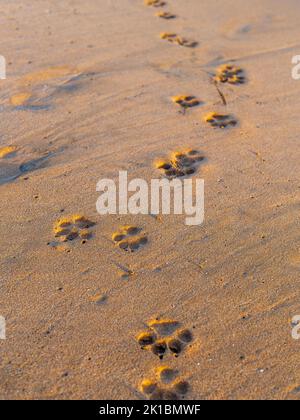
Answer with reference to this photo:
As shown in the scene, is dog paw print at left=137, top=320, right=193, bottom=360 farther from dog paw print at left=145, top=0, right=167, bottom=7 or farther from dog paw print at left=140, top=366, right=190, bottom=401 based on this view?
dog paw print at left=145, top=0, right=167, bottom=7

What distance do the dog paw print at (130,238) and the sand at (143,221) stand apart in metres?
0.04

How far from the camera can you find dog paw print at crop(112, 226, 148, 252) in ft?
11.3

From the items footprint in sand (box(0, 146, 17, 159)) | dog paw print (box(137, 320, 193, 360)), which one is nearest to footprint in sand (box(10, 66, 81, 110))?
footprint in sand (box(0, 146, 17, 159))

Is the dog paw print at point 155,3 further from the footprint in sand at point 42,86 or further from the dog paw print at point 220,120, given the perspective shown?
the dog paw print at point 220,120

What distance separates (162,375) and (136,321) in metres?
0.38

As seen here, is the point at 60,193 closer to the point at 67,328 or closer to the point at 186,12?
the point at 67,328

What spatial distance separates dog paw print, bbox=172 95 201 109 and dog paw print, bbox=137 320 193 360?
8.21 ft

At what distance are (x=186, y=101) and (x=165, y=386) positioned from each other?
299cm

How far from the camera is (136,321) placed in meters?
2.97

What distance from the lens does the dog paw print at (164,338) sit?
2.83 meters

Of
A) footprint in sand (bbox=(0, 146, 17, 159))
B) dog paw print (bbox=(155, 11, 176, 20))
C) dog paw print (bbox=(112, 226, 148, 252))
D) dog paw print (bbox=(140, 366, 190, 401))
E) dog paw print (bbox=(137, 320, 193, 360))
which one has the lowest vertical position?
A: dog paw print (bbox=(140, 366, 190, 401))

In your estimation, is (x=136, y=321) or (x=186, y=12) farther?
(x=186, y=12)

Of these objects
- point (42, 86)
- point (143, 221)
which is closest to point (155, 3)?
point (42, 86)
